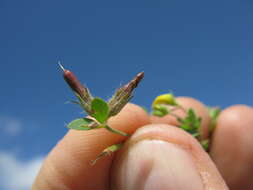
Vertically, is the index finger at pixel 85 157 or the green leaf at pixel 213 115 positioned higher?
the green leaf at pixel 213 115

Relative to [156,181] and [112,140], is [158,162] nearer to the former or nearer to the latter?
[156,181]

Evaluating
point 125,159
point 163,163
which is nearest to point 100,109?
point 125,159

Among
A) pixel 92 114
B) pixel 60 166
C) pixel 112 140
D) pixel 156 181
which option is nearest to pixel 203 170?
pixel 156 181

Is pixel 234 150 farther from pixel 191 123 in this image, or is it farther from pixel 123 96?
pixel 123 96

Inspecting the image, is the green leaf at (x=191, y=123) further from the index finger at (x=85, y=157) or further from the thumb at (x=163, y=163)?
the thumb at (x=163, y=163)

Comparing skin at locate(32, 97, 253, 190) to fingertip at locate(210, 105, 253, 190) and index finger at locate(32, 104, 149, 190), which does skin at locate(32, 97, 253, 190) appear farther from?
fingertip at locate(210, 105, 253, 190)

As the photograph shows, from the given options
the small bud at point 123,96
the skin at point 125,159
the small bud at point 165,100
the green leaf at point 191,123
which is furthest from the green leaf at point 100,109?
the small bud at point 165,100

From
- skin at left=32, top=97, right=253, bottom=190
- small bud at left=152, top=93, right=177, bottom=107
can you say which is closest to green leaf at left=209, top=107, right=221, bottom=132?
small bud at left=152, top=93, right=177, bottom=107
